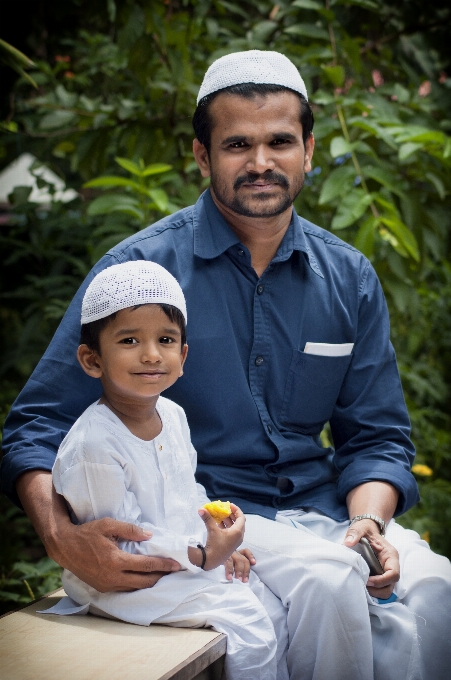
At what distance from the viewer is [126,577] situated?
188cm

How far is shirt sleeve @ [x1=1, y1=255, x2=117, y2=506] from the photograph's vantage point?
217 centimetres

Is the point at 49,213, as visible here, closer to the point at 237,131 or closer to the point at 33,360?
the point at 33,360

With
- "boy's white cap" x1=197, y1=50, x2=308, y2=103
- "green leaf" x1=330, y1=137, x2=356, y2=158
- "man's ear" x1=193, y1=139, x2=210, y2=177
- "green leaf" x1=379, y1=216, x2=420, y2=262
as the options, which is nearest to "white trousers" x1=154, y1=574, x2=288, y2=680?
"man's ear" x1=193, y1=139, x2=210, y2=177

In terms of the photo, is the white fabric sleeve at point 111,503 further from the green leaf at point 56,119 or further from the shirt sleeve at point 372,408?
the green leaf at point 56,119

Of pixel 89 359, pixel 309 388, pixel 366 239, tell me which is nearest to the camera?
pixel 89 359

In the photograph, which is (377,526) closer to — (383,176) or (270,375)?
(270,375)

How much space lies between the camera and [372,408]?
2.57 metres

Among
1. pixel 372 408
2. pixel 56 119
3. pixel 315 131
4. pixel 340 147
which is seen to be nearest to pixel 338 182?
pixel 340 147

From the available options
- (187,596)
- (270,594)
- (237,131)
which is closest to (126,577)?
(187,596)

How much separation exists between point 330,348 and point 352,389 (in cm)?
16

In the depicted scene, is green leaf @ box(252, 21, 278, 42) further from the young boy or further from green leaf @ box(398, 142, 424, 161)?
the young boy

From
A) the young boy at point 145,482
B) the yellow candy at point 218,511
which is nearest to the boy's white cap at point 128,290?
the young boy at point 145,482

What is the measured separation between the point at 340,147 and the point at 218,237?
109 centimetres

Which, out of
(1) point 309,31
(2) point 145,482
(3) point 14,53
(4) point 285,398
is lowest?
(2) point 145,482
